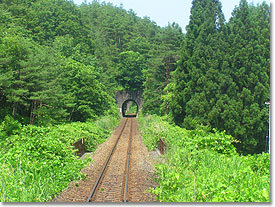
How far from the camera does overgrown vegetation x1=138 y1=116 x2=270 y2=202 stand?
4766 mm

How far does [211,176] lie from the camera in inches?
226

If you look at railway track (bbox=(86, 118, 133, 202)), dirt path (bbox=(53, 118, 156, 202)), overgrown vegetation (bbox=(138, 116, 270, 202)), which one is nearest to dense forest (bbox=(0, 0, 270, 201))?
dirt path (bbox=(53, 118, 156, 202))

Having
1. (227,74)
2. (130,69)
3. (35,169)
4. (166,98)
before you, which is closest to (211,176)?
(35,169)

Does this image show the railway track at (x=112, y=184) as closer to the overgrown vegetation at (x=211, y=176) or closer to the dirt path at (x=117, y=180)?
the dirt path at (x=117, y=180)

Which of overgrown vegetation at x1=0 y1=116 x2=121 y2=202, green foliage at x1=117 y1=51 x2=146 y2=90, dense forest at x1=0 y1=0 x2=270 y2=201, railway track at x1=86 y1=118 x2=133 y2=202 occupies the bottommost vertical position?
railway track at x1=86 y1=118 x2=133 y2=202

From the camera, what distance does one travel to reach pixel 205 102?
52.8 feet

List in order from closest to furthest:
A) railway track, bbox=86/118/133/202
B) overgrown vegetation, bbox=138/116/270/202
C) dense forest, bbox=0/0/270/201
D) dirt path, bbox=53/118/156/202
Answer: overgrown vegetation, bbox=138/116/270/202
dirt path, bbox=53/118/156/202
railway track, bbox=86/118/133/202
dense forest, bbox=0/0/270/201

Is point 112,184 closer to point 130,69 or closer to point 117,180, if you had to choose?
point 117,180

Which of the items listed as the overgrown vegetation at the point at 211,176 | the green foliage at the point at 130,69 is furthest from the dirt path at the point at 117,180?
the green foliage at the point at 130,69

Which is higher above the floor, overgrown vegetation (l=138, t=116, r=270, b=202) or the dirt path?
overgrown vegetation (l=138, t=116, r=270, b=202)

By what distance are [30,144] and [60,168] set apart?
3.56ft

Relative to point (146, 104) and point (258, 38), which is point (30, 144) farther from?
point (146, 104)

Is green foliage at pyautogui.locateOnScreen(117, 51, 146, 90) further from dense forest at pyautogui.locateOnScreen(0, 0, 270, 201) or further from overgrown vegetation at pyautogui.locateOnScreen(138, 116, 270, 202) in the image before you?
overgrown vegetation at pyautogui.locateOnScreen(138, 116, 270, 202)

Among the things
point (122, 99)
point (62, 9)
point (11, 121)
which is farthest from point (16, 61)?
point (122, 99)
